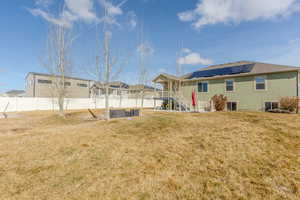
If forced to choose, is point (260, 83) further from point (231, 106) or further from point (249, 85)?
point (231, 106)

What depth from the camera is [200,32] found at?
1719 centimetres

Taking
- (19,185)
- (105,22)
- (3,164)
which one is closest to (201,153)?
(19,185)

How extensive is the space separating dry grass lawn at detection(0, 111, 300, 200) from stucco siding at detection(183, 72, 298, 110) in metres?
8.83

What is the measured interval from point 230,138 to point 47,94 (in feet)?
111

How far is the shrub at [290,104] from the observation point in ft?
34.9

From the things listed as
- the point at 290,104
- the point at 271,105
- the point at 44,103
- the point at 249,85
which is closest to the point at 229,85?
the point at 249,85

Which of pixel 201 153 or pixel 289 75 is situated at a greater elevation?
pixel 289 75

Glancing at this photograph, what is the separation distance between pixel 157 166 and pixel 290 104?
12940 millimetres

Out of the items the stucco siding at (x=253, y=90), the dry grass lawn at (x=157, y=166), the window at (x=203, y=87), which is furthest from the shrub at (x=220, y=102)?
the dry grass lawn at (x=157, y=166)

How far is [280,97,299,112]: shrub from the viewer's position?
1063cm

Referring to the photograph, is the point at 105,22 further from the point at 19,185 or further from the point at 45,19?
the point at 19,185

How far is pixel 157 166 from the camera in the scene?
136 inches

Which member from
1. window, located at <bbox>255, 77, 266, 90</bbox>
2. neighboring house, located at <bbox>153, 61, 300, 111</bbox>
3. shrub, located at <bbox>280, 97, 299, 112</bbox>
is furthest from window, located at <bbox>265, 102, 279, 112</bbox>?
window, located at <bbox>255, 77, 266, 90</bbox>

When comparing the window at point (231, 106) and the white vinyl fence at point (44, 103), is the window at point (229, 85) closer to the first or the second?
the window at point (231, 106)
